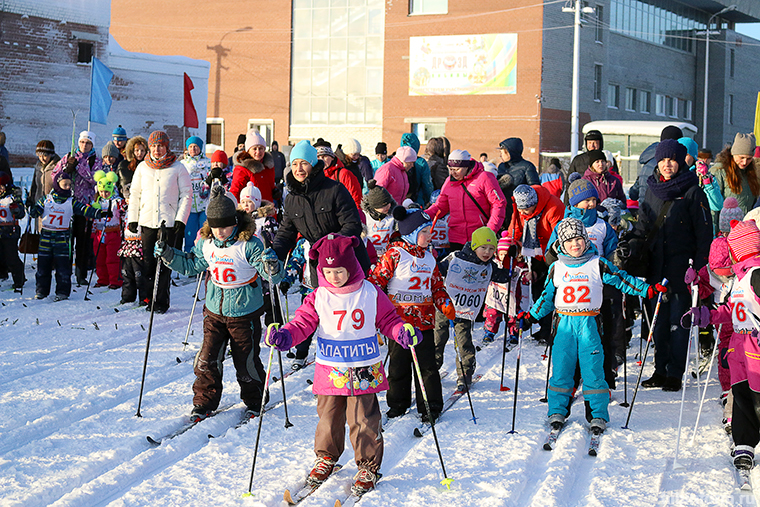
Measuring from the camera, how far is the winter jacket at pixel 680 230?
631 centimetres

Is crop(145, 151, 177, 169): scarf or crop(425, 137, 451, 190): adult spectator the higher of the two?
crop(425, 137, 451, 190): adult spectator

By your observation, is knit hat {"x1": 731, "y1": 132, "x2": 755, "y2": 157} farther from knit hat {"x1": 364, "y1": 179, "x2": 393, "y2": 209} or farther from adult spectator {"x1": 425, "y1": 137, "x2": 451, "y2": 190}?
knit hat {"x1": 364, "y1": 179, "x2": 393, "y2": 209}

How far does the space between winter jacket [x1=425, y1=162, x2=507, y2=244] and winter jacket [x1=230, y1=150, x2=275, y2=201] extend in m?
1.96

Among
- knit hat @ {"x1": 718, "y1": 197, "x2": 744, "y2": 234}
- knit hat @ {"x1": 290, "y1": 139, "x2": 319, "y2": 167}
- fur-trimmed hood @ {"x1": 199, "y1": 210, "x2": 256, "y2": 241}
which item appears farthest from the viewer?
knit hat @ {"x1": 718, "y1": 197, "x2": 744, "y2": 234}

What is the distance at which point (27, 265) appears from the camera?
12.1 meters

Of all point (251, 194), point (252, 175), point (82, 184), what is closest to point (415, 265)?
point (251, 194)

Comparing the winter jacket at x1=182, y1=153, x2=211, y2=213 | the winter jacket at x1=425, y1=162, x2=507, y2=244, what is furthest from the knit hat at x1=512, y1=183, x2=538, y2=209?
the winter jacket at x1=182, y1=153, x2=211, y2=213

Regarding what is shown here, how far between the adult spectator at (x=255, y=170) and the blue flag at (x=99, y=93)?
551 cm

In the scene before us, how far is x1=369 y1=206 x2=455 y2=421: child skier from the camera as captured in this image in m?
5.58

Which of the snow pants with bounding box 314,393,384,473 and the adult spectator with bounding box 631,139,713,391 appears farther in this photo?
the adult spectator with bounding box 631,139,713,391

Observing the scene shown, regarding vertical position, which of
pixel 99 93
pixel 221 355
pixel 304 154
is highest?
pixel 99 93

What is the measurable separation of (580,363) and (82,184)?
729cm

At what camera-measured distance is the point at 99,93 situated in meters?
13.3

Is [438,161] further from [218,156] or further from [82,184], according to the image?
[82,184]
